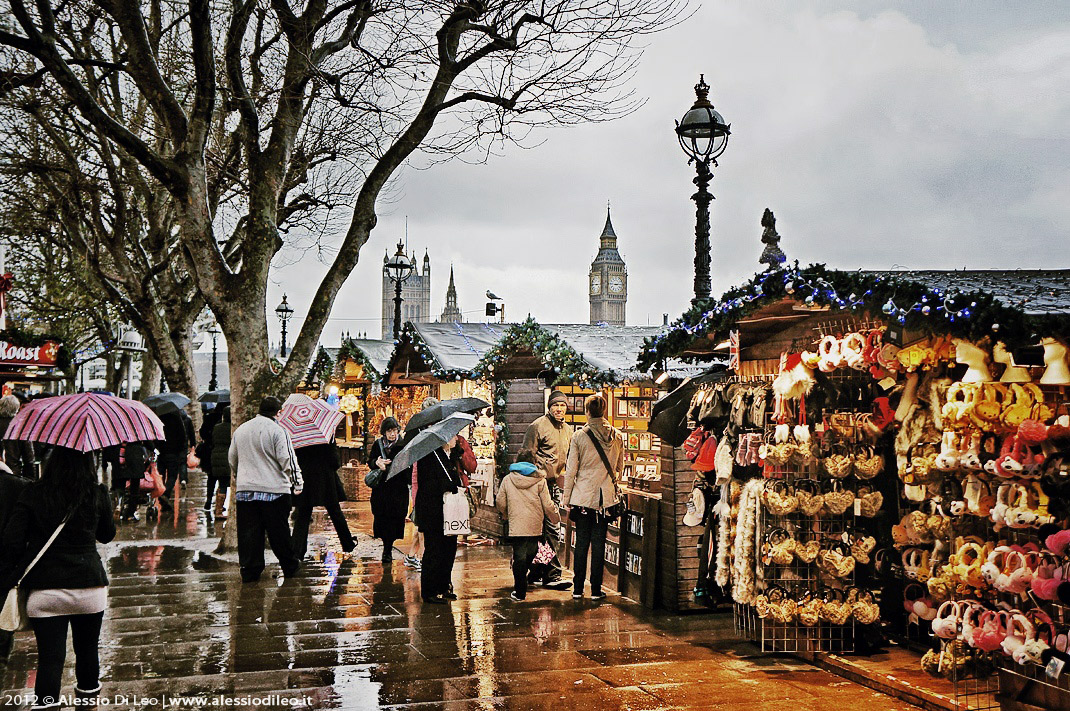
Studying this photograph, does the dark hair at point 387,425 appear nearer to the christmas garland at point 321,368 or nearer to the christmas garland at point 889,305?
the christmas garland at point 889,305

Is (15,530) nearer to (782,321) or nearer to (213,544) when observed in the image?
(782,321)

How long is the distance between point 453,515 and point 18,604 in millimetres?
4518

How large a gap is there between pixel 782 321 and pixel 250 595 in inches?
226

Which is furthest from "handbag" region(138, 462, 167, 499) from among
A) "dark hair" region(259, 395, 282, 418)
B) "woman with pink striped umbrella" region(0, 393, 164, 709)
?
"woman with pink striped umbrella" region(0, 393, 164, 709)

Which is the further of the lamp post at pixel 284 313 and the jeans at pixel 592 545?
the lamp post at pixel 284 313

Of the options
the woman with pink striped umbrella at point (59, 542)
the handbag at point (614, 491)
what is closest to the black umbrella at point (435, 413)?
the handbag at point (614, 491)

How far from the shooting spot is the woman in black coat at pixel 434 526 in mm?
9500

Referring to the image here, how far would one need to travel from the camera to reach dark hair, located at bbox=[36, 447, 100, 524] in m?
5.51

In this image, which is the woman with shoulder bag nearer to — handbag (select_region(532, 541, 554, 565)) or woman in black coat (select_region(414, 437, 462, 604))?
handbag (select_region(532, 541, 554, 565))

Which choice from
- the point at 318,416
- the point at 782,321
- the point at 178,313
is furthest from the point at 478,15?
the point at 178,313

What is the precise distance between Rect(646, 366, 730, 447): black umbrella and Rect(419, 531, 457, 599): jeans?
2295 millimetres

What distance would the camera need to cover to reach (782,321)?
827cm

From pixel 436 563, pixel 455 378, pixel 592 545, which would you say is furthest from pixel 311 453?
pixel 592 545

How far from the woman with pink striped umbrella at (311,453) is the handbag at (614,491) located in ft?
11.7
